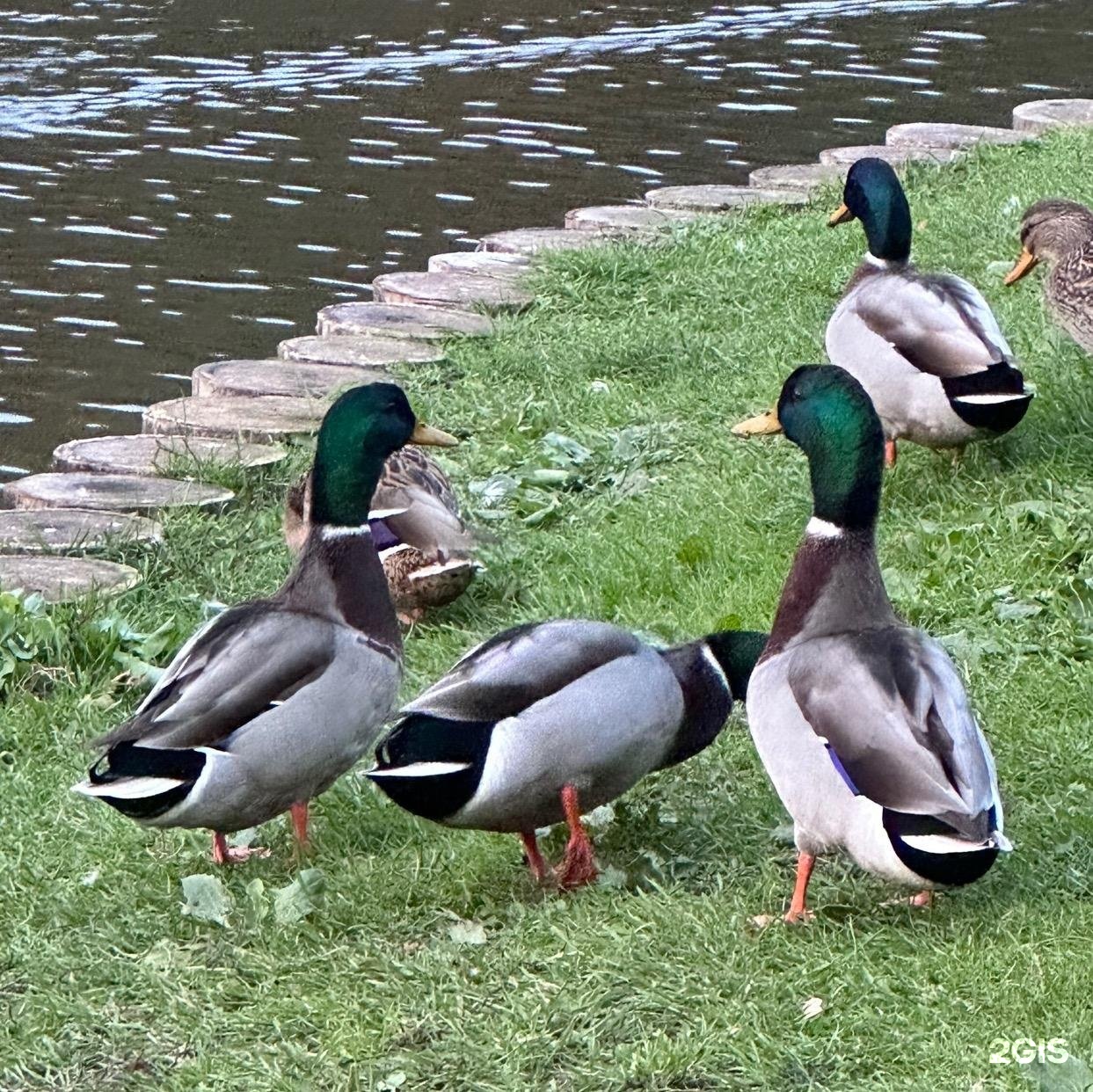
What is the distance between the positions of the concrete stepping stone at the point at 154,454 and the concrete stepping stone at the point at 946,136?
5.27 metres

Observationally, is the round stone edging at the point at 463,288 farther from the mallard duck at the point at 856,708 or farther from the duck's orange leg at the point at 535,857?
the mallard duck at the point at 856,708

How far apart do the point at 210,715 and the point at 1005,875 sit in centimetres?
149

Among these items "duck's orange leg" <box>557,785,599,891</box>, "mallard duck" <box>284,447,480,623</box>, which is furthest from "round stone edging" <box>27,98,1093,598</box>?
"duck's orange leg" <box>557,785,599,891</box>

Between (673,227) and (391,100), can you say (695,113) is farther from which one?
(673,227)

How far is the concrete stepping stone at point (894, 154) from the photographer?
10.2 metres

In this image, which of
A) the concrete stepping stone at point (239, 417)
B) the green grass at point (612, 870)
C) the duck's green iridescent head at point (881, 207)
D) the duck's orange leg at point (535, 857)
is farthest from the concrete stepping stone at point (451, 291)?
the duck's orange leg at point (535, 857)

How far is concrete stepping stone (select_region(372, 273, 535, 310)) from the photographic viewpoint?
8328 millimetres

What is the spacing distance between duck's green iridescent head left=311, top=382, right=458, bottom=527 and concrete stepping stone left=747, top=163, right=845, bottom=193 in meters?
5.99

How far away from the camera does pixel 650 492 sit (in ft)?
19.7

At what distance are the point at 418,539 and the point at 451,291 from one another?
11.3ft

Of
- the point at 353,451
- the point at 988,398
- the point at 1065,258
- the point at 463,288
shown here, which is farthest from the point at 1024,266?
the point at 353,451

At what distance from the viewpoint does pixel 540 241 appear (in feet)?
30.1

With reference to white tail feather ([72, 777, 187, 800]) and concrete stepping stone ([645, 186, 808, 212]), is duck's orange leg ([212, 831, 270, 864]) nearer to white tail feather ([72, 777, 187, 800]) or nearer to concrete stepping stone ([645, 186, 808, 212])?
white tail feather ([72, 777, 187, 800])

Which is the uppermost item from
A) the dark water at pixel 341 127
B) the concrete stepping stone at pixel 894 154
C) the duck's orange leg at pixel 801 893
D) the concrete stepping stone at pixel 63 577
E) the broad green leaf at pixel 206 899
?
the duck's orange leg at pixel 801 893
